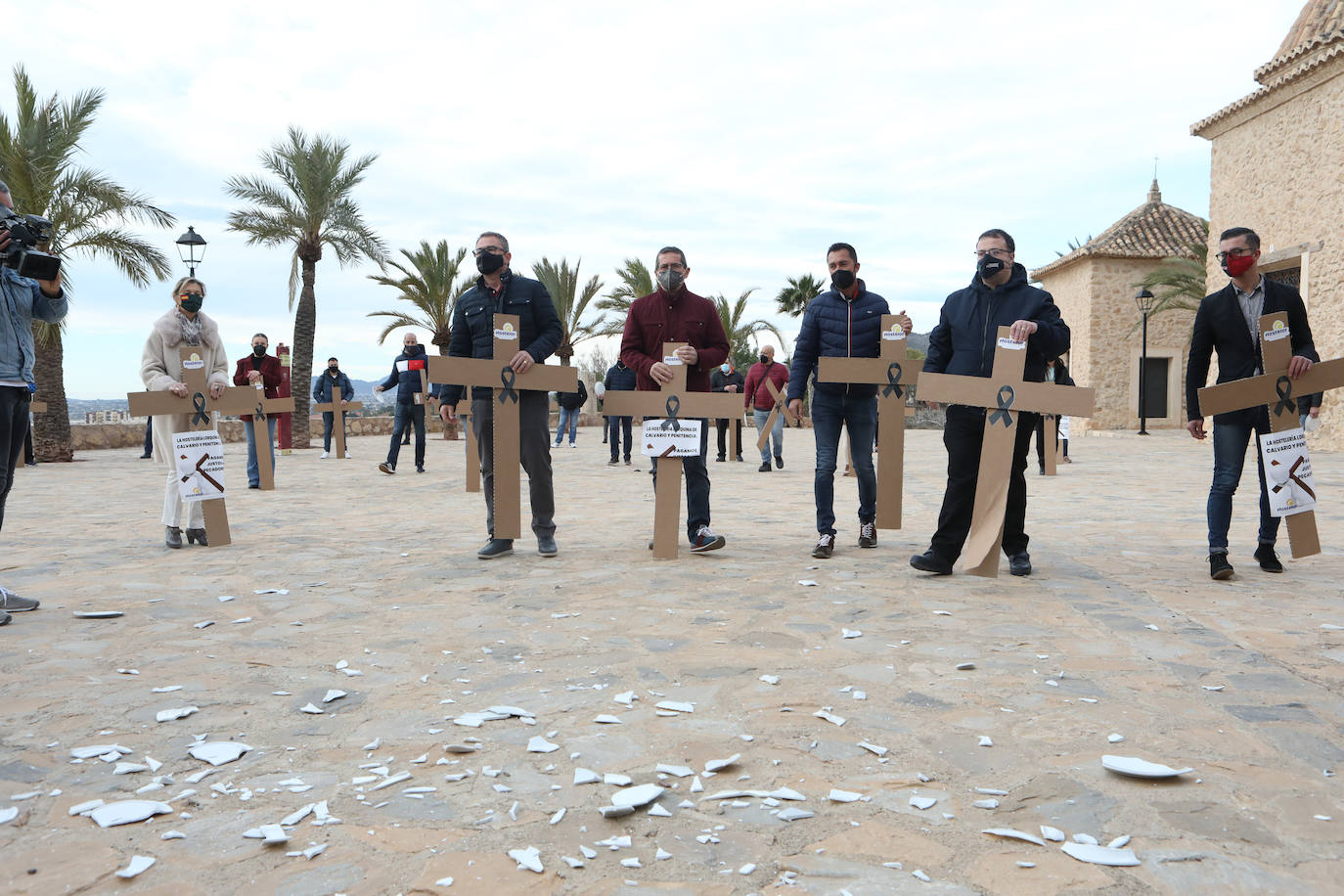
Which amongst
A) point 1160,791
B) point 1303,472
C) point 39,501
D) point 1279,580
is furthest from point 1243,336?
point 39,501

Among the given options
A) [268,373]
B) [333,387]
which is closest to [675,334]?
[268,373]

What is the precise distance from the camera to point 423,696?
3508mm

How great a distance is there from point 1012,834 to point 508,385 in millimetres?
4564

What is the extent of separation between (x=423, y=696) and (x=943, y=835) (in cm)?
190

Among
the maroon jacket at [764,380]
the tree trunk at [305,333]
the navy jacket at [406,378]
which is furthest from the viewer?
the tree trunk at [305,333]

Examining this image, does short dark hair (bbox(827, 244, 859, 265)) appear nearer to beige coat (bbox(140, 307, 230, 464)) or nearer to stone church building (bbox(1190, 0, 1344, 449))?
beige coat (bbox(140, 307, 230, 464))

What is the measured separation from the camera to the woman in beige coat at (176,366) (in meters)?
7.04

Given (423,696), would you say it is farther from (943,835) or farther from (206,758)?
(943,835)

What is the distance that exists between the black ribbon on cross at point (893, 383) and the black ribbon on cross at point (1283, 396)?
2197mm

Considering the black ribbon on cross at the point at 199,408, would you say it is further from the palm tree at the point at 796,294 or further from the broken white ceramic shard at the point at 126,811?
the palm tree at the point at 796,294

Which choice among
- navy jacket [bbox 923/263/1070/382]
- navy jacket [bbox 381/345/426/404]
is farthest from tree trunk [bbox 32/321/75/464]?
navy jacket [bbox 923/263/1070/382]

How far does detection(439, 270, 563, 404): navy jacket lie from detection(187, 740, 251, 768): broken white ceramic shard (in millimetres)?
3664

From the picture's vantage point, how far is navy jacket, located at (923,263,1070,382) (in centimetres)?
567

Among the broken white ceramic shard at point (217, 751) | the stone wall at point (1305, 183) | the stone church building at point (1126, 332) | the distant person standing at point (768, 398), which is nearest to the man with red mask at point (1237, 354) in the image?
the broken white ceramic shard at point (217, 751)
